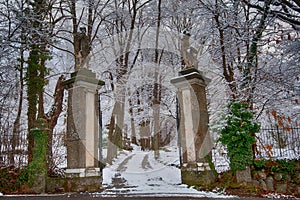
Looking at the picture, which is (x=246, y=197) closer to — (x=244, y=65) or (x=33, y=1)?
(x=244, y=65)

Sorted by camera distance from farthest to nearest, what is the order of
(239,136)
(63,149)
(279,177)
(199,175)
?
(63,149) < (279,177) < (199,175) < (239,136)

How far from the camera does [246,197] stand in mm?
5113

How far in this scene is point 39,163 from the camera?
20.6ft

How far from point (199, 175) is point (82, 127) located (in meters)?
3.02

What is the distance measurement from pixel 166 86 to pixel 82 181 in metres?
9.39

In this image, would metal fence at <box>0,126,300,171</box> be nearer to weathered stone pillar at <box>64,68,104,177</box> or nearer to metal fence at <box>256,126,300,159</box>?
metal fence at <box>256,126,300,159</box>

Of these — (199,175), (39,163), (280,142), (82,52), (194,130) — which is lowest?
(199,175)

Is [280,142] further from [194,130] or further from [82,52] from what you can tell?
[82,52]

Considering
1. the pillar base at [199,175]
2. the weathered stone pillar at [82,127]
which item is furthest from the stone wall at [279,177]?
the weathered stone pillar at [82,127]

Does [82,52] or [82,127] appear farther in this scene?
[82,52]

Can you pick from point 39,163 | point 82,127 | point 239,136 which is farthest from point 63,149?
point 239,136

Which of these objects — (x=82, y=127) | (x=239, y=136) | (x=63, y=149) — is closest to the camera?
(x=239, y=136)

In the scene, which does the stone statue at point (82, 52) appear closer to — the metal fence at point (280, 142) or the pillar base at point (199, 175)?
the pillar base at point (199, 175)

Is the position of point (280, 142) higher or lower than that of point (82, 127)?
lower
